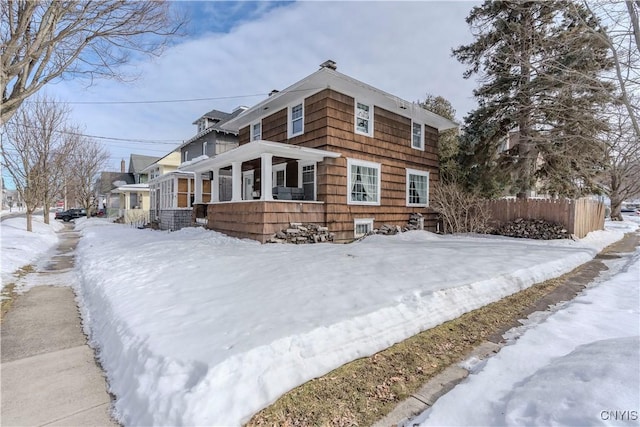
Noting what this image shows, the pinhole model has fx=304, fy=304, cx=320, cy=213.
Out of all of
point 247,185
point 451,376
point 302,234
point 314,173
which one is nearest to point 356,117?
point 314,173

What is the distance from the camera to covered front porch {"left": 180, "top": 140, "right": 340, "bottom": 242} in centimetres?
926

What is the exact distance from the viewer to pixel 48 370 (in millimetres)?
3039

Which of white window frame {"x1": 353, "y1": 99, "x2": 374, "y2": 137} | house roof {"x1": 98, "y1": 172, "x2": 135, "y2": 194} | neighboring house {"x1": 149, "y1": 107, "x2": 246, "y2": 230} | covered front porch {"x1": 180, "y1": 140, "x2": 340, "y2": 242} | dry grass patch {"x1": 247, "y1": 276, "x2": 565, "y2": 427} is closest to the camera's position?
dry grass patch {"x1": 247, "y1": 276, "x2": 565, "y2": 427}

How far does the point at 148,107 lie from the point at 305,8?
934cm

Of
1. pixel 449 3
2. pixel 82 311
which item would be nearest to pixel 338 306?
pixel 82 311

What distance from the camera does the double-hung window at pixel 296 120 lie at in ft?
37.6

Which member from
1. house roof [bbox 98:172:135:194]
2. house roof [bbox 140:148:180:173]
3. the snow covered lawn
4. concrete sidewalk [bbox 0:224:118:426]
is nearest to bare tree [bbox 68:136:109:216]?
house roof [bbox 140:148:180:173]

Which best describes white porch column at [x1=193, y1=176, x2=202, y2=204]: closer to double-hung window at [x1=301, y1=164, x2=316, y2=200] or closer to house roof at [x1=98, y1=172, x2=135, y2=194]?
double-hung window at [x1=301, y1=164, x2=316, y2=200]

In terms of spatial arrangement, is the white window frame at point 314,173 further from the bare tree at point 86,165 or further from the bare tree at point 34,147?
the bare tree at point 86,165

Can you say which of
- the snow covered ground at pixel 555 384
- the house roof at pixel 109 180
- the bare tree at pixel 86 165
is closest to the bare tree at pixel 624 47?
the snow covered ground at pixel 555 384

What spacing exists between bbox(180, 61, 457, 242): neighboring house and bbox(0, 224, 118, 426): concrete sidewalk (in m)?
5.41

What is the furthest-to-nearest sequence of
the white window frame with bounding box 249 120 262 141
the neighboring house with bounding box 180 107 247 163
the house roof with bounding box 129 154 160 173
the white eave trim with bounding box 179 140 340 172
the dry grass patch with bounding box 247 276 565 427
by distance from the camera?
the house roof with bounding box 129 154 160 173 → the neighboring house with bounding box 180 107 247 163 → the white window frame with bounding box 249 120 262 141 → the white eave trim with bounding box 179 140 340 172 → the dry grass patch with bounding box 247 276 565 427

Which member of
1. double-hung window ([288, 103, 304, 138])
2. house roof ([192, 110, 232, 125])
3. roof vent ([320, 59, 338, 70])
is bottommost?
double-hung window ([288, 103, 304, 138])

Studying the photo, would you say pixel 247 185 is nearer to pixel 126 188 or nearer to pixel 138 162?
pixel 126 188
